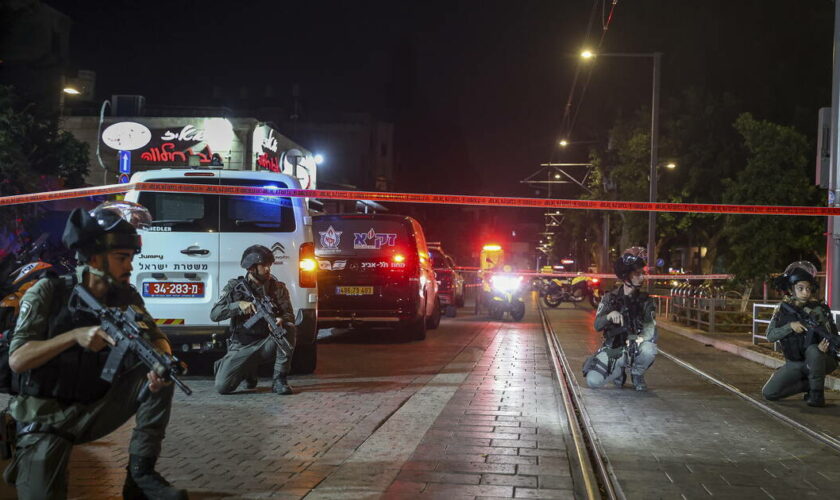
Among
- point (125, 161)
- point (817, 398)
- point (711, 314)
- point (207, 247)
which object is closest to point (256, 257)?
point (207, 247)

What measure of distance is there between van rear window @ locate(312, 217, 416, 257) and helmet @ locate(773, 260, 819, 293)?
702 cm

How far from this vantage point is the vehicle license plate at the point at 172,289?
9.02 metres

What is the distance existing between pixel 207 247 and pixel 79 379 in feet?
18.2

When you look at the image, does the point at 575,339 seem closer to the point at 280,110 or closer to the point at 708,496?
the point at 708,496

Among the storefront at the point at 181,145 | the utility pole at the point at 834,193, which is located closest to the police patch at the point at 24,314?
the utility pole at the point at 834,193

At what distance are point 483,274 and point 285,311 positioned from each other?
49.5 ft

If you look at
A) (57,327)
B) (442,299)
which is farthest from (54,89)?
(57,327)

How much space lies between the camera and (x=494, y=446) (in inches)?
241

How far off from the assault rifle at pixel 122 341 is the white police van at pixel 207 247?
17.4ft

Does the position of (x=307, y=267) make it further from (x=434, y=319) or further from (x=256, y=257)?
(x=434, y=319)

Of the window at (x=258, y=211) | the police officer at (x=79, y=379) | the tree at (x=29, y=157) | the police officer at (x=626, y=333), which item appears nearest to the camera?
the police officer at (x=79, y=379)

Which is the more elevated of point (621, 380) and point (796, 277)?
point (796, 277)

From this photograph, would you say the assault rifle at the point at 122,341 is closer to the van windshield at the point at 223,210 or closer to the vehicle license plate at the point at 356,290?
the van windshield at the point at 223,210

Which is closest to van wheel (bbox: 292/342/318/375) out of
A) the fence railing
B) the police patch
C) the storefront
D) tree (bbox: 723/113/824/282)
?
the police patch
